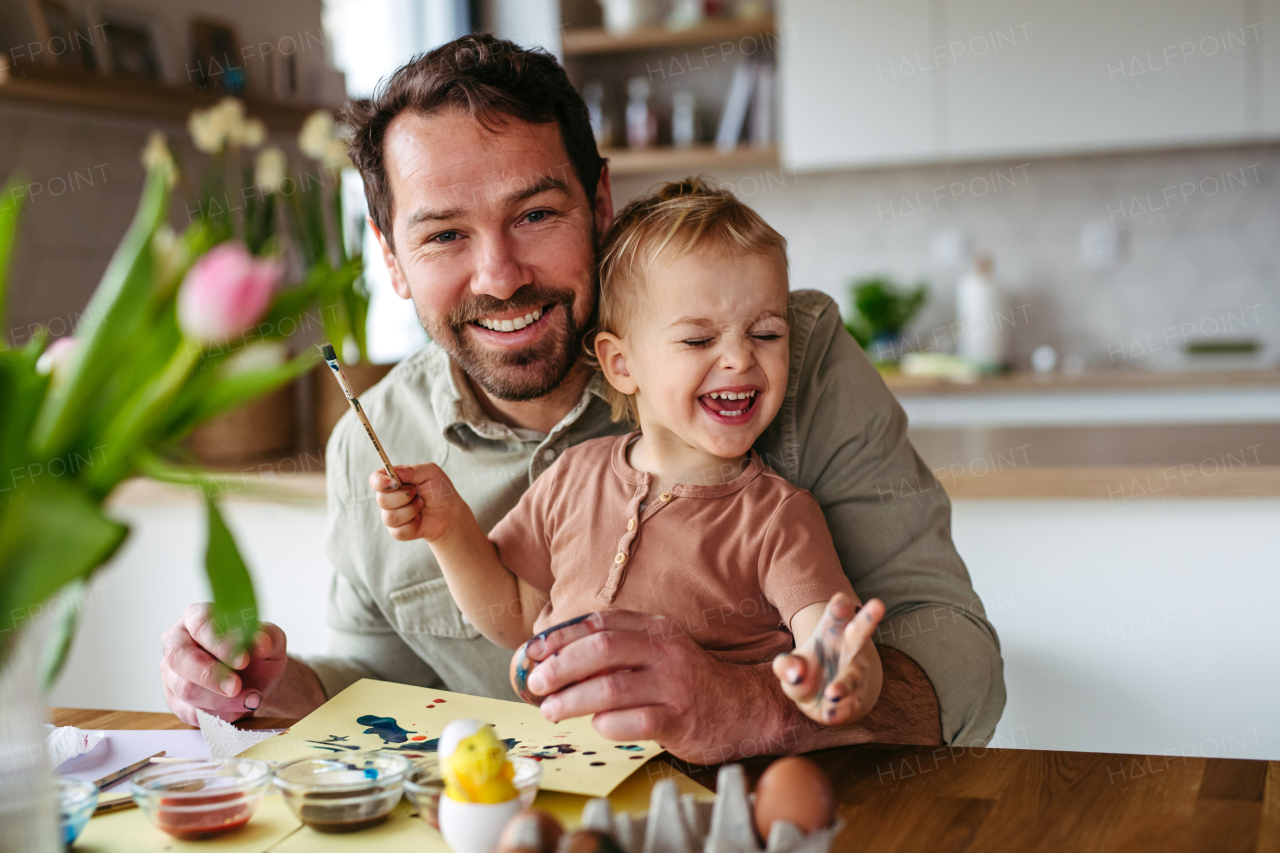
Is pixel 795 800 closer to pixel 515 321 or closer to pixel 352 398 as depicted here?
pixel 352 398

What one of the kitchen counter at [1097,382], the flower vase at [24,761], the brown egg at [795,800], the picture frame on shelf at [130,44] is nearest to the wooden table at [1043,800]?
the brown egg at [795,800]

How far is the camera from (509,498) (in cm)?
136

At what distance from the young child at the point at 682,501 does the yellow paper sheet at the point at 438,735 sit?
0.49 feet

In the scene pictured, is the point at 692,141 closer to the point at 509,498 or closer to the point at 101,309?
the point at 509,498

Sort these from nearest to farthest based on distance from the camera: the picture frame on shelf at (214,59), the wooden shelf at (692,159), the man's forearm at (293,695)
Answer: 1. the man's forearm at (293,695)
2. the picture frame on shelf at (214,59)
3. the wooden shelf at (692,159)

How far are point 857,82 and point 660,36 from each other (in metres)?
0.74

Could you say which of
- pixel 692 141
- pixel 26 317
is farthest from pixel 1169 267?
pixel 26 317

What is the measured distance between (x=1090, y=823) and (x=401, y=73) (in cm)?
109

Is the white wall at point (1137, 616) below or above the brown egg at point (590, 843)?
below

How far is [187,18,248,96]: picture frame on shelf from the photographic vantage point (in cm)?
293

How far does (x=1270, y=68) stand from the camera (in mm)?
3311

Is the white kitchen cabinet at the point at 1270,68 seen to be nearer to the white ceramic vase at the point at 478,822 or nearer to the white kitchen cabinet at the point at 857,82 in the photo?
the white kitchen cabinet at the point at 857,82

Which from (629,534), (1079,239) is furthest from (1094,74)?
(629,534)

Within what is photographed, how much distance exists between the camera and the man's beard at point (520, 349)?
1291 mm
